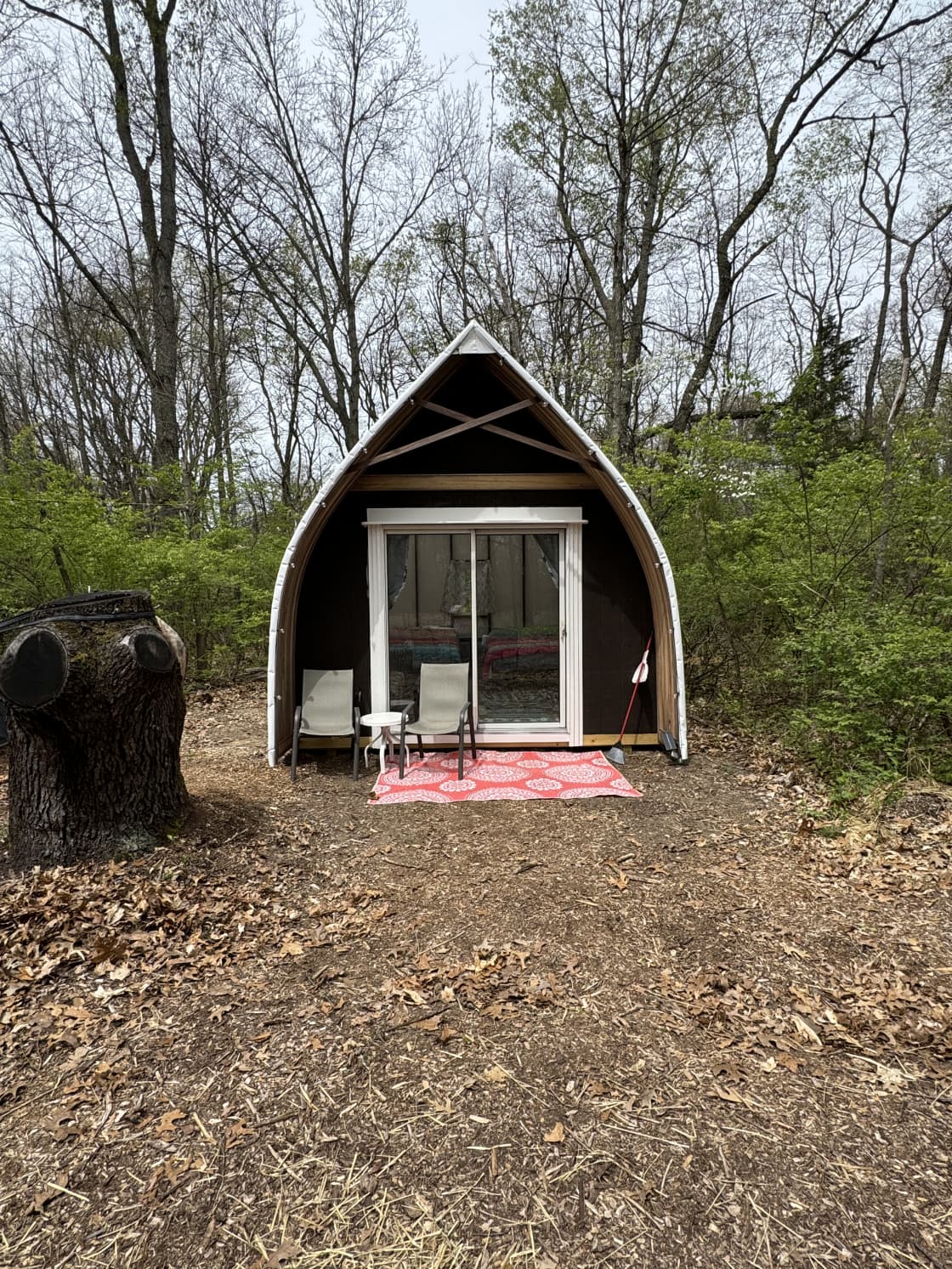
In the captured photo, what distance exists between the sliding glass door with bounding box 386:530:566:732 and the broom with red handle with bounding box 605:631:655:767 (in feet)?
1.85

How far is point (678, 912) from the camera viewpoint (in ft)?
10.1

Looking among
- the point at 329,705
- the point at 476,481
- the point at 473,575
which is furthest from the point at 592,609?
the point at 329,705

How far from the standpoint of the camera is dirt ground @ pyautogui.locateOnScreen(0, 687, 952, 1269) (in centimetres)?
155

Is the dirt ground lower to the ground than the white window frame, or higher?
lower

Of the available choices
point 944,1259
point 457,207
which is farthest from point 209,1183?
point 457,207

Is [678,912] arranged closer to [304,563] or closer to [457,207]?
[304,563]

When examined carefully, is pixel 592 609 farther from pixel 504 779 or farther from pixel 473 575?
pixel 504 779

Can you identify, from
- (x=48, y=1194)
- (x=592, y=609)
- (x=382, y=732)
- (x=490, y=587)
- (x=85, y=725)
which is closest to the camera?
(x=48, y=1194)

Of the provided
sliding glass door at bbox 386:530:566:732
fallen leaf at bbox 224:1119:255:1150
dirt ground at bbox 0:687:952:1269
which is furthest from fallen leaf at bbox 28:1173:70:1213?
sliding glass door at bbox 386:530:566:732

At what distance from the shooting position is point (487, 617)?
603 centimetres

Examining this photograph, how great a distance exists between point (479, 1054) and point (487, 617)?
4.20 meters

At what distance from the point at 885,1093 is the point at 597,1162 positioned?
0.98 meters

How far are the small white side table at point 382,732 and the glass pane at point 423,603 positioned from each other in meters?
0.37

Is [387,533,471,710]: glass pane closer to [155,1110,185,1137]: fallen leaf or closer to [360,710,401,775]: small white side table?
[360,710,401,775]: small white side table
